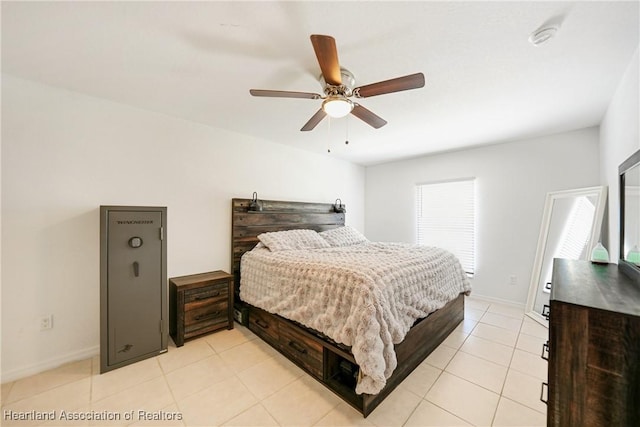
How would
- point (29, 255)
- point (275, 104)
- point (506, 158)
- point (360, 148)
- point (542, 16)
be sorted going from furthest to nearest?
1. point (360, 148)
2. point (506, 158)
3. point (275, 104)
4. point (29, 255)
5. point (542, 16)

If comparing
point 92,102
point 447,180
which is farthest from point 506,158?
point 92,102

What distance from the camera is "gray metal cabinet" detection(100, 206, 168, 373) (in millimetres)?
2082

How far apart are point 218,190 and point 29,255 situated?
1686 mm

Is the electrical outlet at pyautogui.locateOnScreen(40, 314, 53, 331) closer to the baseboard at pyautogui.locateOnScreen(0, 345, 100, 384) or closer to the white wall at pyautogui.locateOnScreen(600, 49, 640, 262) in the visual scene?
the baseboard at pyautogui.locateOnScreen(0, 345, 100, 384)

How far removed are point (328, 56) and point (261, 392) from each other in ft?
7.58

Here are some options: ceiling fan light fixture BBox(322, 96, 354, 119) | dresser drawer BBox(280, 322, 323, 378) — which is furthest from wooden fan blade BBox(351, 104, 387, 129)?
dresser drawer BBox(280, 322, 323, 378)

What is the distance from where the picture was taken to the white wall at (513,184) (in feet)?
10.4

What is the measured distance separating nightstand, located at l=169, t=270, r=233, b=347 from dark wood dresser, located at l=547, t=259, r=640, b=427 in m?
2.71

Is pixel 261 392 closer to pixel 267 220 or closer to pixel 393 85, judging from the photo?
pixel 267 220

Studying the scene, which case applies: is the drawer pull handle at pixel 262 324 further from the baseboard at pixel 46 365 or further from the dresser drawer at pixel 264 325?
the baseboard at pixel 46 365

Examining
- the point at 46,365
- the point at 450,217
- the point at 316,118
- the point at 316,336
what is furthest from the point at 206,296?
the point at 450,217

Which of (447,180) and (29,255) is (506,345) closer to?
(447,180)

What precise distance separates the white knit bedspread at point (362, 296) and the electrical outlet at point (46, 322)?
1.65 metres

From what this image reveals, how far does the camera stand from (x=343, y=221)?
15.4 feet
